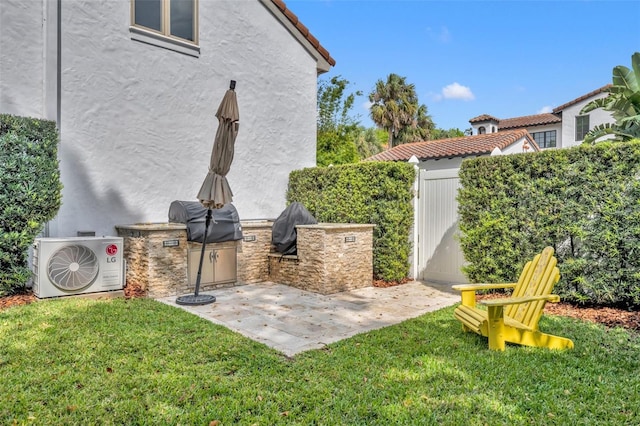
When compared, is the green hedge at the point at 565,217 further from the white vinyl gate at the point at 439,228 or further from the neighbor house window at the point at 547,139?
the neighbor house window at the point at 547,139

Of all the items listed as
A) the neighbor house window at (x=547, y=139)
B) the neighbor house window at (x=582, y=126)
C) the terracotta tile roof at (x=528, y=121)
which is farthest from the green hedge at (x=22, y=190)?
the terracotta tile roof at (x=528, y=121)

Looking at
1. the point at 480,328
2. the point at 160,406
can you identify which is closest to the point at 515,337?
the point at 480,328

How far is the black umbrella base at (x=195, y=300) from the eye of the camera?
717 cm

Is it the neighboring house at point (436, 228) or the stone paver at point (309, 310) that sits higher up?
the neighboring house at point (436, 228)

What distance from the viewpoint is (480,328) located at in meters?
4.93

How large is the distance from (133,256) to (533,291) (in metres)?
6.94

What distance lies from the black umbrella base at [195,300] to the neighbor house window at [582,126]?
31.4m

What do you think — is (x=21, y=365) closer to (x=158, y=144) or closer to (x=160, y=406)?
(x=160, y=406)

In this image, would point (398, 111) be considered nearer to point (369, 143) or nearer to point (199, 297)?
point (369, 143)

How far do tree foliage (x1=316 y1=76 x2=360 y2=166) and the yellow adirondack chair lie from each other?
1272cm

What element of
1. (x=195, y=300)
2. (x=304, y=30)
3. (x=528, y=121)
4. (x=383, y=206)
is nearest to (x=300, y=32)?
(x=304, y=30)

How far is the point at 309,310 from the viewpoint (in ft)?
22.8

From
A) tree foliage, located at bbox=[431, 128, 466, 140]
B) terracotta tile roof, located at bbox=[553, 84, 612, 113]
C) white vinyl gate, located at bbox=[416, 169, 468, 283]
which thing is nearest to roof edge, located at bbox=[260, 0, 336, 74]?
white vinyl gate, located at bbox=[416, 169, 468, 283]

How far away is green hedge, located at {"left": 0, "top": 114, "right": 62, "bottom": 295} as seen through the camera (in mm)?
6762
